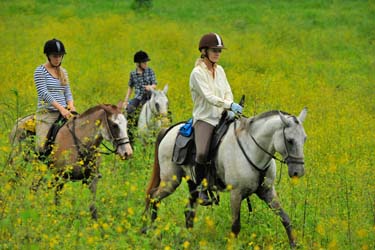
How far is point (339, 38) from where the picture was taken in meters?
23.3

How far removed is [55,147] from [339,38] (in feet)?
57.9

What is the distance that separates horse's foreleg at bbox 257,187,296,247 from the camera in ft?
23.0

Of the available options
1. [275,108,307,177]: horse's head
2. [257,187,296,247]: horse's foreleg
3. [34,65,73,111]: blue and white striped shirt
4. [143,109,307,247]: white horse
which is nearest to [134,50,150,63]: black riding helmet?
[34,65,73,111]: blue and white striped shirt

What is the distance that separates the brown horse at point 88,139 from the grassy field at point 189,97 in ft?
1.26

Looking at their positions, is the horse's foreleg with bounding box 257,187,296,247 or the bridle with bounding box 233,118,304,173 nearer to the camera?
the bridle with bounding box 233,118,304,173

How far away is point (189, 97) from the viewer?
637 inches

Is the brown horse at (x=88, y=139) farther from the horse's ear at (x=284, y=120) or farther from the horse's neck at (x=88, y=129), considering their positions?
the horse's ear at (x=284, y=120)

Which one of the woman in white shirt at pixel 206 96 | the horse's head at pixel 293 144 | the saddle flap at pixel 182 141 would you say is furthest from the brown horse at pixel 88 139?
the horse's head at pixel 293 144

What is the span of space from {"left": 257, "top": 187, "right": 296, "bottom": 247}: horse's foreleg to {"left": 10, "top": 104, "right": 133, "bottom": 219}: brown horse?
1.82 meters

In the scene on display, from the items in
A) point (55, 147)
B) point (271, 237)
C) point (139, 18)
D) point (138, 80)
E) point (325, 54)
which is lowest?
point (271, 237)

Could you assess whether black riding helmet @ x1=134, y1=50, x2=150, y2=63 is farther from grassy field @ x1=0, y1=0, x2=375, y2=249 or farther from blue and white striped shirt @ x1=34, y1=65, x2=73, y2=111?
blue and white striped shirt @ x1=34, y1=65, x2=73, y2=111

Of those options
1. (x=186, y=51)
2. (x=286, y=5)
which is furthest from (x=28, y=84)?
(x=286, y=5)

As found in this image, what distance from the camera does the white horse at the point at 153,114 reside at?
1145 cm

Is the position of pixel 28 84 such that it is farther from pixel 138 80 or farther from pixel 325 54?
pixel 325 54
